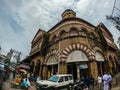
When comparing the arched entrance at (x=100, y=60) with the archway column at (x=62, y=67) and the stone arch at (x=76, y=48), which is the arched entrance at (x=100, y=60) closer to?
the stone arch at (x=76, y=48)

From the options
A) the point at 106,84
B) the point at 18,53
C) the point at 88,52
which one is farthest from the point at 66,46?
the point at 18,53

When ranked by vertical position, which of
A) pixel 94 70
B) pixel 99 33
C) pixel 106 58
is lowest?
pixel 94 70

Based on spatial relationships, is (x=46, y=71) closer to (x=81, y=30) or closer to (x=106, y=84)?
(x=81, y=30)

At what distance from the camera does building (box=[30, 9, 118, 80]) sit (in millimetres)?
22219

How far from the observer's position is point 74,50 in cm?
2258

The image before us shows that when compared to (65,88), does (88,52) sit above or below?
above

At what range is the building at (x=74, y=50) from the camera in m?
22.2

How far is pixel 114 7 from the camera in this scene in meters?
11.5

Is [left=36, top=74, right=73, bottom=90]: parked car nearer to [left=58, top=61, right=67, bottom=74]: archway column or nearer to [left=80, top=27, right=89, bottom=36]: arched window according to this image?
[left=58, top=61, right=67, bottom=74]: archway column

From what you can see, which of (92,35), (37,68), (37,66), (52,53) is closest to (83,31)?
(92,35)

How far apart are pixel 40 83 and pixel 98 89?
6635 millimetres

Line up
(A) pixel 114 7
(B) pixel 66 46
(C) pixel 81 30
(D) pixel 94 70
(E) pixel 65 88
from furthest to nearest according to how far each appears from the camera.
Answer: (C) pixel 81 30 → (B) pixel 66 46 → (D) pixel 94 70 → (E) pixel 65 88 → (A) pixel 114 7

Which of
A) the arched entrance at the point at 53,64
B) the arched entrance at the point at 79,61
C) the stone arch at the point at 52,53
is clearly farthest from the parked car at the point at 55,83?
the stone arch at the point at 52,53

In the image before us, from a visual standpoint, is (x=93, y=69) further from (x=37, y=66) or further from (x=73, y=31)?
(x=37, y=66)
